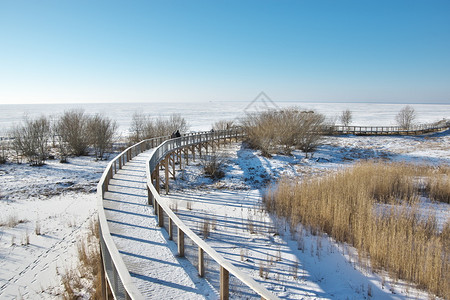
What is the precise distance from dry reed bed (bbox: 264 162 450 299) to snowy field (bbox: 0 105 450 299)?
520mm

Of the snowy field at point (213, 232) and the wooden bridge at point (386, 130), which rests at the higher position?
the wooden bridge at point (386, 130)

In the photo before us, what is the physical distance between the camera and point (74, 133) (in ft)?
93.2

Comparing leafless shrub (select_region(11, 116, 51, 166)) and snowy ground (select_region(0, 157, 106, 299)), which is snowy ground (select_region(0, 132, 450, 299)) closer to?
snowy ground (select_region(0, 157, 106, 299))

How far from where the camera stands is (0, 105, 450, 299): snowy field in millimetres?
7312

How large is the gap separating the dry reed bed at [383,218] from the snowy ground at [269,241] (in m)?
0.49

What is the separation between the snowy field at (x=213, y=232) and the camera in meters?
7.31

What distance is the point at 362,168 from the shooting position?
1709cm

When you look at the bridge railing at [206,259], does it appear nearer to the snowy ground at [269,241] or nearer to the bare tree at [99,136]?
the snowy ground at [269,241]

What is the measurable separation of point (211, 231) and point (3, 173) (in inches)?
777

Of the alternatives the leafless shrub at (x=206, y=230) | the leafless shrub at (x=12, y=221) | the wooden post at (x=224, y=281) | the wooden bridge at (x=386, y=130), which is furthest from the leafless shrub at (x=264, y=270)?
the wooden bridge at (x=386, y=130)

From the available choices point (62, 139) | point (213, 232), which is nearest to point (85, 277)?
point (213, 232)

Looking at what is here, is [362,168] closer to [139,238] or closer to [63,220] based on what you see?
[139,238]

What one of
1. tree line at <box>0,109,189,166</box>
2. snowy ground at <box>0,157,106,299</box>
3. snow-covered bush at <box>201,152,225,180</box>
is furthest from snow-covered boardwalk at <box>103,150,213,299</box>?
tree line at <box>0,109,189,166</box>

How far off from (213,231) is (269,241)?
2304 millimetres
